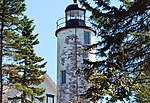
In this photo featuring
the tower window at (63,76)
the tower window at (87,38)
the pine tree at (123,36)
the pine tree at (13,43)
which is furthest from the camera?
the tower window at (87,38)

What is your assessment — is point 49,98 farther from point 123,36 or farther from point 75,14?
point 123,36

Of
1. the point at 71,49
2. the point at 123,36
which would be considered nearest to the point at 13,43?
the point at 71,49

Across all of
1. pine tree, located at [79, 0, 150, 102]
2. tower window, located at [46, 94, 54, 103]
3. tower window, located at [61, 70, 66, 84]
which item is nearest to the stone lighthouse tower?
tower window, located at [61, 70, 66, 84]

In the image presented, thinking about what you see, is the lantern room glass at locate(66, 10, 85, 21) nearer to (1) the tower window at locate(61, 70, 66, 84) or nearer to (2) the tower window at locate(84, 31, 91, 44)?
(2) the tower window at locate(84, 31, 91, 44)

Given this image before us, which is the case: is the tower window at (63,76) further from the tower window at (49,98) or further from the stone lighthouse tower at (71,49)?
the tower window at (49,98)

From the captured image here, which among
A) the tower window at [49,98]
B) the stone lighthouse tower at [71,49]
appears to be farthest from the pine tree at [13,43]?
the tower window at [49,98]

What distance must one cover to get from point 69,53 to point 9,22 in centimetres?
570

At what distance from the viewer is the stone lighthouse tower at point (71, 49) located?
24812mm

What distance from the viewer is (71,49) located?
25.5m

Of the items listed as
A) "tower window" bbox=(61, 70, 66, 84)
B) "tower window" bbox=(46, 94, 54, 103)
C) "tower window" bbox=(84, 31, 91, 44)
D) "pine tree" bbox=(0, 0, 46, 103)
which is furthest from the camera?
"tower window" bbox=(46, 94, 54, 103)

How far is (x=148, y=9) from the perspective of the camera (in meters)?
10.2

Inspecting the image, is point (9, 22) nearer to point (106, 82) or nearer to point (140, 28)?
point (140, 28)

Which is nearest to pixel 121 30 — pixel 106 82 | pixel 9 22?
pixel 106 82

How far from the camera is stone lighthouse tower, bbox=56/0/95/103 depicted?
24.8 m
